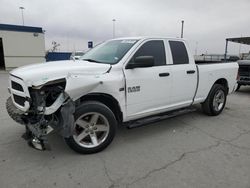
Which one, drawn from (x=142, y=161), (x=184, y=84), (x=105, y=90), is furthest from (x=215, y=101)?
(x=105, y=90)

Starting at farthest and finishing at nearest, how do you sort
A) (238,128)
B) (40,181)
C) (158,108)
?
(238,128) → (158,108) → (40,181)

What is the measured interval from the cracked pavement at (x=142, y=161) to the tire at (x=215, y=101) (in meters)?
0.89

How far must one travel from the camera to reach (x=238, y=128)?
4.62 m

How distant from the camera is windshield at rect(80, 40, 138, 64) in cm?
363

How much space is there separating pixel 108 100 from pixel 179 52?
6.73ft

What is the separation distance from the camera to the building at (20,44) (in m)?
19.3

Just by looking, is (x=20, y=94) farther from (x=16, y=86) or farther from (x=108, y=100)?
(x=108, y=100)

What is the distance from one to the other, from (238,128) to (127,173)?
3.21m

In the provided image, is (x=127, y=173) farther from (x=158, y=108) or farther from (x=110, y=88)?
(x=158, y=108)

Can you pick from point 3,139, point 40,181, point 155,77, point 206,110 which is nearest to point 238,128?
point 206,110

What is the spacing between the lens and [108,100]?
11.4ft

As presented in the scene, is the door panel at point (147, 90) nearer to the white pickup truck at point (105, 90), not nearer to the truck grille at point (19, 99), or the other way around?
the white pickup truck at point (105, 90)

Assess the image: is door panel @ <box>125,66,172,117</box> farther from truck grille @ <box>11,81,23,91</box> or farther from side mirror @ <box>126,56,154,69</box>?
truck grille @ <box>11,81,23,91</box>

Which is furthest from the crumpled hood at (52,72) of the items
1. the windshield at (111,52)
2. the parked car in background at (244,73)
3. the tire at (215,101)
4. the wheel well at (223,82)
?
the parked car in background at (244,73)
